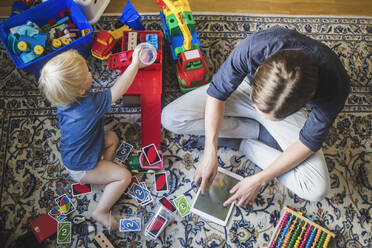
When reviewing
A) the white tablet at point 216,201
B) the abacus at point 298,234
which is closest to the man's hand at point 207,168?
the white tablet at point 216,201

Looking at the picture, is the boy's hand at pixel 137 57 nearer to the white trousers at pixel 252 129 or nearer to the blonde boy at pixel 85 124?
the blonde boy at pixel 85 124

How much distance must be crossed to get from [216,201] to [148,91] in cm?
65

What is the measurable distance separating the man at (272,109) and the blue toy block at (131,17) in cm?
57

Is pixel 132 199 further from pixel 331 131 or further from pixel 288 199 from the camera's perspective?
pixel 331 131

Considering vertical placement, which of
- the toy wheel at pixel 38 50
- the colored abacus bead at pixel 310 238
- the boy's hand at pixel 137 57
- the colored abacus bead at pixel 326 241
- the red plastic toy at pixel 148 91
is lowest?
the colored abacus bead at pixel 326 241

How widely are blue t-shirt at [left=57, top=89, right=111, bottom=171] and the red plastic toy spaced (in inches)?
9.1

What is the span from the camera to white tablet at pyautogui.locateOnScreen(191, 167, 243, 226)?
141 centimetres

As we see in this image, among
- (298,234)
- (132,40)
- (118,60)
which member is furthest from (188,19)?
(298,234)

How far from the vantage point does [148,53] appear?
4.76 ft

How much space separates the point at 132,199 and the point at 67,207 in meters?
0.31

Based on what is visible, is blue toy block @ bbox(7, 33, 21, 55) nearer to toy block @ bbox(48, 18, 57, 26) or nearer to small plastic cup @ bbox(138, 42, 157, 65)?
toy block @ bbox(48, 18, 57, 26)

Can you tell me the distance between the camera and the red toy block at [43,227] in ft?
4.37

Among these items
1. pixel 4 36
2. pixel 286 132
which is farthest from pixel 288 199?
pixel 4 36

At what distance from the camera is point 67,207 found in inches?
55.3
